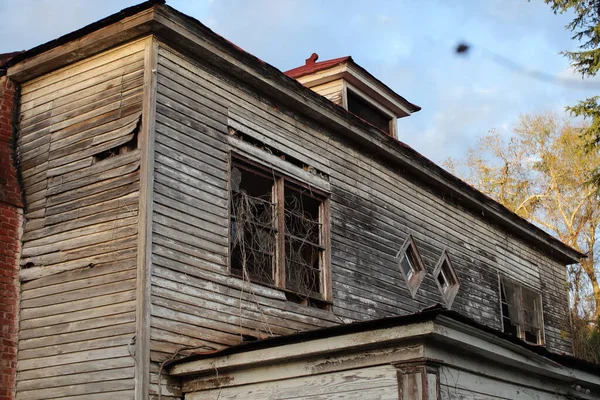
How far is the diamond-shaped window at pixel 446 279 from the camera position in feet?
46.4

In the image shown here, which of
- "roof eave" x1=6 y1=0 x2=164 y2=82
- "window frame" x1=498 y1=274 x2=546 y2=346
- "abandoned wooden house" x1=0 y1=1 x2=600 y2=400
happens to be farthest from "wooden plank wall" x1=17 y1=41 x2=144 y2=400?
"window frame" x1=498 y1=274 x2=546 y2=346

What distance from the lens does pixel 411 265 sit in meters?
13.5

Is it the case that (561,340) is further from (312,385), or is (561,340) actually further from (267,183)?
(312,385)

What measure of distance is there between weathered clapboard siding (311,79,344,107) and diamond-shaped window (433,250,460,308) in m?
3.66

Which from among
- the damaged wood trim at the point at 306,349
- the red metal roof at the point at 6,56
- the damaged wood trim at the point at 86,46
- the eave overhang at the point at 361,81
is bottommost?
the damaged wood trim at the point at 306,349

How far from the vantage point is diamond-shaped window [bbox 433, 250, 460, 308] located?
14156 mm

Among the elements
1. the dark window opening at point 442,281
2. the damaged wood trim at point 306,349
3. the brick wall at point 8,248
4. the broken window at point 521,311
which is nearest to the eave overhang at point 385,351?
the damaged wood trim at point 306,349

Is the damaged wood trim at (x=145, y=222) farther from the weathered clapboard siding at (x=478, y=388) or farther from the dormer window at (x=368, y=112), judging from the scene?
the dormer window at (x=368, y=112)

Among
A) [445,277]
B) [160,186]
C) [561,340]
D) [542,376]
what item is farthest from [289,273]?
[561,340]

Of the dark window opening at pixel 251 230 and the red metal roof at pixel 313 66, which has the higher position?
the red metal roof at pixel 313 66

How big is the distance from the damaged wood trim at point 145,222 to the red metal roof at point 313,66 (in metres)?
5.61

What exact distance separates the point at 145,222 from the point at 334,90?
685cm

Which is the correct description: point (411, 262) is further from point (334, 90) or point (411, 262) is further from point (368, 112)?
point (334, 90)

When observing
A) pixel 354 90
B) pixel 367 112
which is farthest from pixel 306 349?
pixel 367 112
